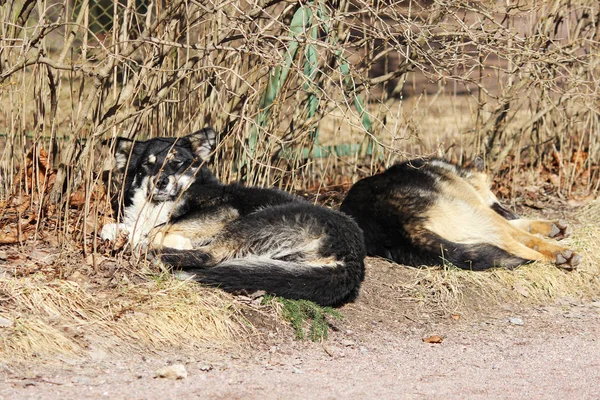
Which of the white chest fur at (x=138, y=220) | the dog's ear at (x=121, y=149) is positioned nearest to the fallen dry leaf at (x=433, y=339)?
the white chest fur at (x=138, y=220)

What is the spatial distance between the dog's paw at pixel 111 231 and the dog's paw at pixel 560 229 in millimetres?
4031

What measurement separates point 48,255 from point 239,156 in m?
2.25

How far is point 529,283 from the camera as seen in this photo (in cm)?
661

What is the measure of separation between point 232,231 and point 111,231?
36.6 inches

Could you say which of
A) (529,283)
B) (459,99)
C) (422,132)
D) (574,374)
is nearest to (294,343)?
(574,374)

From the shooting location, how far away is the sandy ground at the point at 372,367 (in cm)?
427

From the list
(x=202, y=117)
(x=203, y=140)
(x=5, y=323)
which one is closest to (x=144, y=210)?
(x=203, y=140)

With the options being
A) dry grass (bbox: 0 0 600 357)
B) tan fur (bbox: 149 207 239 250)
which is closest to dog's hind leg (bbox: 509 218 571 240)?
dry grass (bbox: 0 0 600 357)

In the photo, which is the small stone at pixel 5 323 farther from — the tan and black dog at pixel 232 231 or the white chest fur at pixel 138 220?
the white chest fur at pixel 138 220

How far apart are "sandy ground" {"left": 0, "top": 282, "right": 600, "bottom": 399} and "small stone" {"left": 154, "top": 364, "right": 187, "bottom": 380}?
4 cm

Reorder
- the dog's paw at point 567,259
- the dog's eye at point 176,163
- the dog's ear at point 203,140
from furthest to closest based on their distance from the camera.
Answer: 1. the dog's paw at point 567,259
2. the dog's ear at point 203,140
3. the dog's eye at point 176,163

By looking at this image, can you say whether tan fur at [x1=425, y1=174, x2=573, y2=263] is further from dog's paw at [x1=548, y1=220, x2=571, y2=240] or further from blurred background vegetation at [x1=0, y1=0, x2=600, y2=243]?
blurred background vegetation at [x1=0, y1=0, x2=600, y2=243]

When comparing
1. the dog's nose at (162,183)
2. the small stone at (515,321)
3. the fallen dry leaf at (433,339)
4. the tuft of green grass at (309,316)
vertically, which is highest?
the dog's nose at (162,183)

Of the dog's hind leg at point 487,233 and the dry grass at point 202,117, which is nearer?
the dry grass at point 202,117
